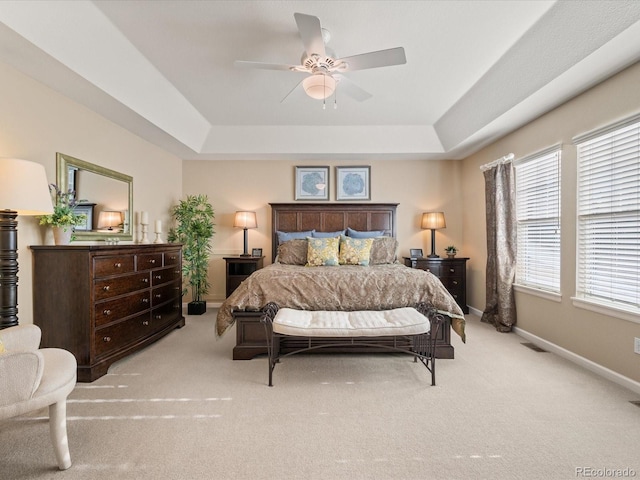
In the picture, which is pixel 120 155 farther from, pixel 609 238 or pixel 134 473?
pixel 609 238

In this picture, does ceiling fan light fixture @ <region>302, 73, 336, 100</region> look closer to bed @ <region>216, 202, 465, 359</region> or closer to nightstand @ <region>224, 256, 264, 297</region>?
bed @ <region>216, 202, 465, 359</region>

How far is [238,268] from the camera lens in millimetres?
5281

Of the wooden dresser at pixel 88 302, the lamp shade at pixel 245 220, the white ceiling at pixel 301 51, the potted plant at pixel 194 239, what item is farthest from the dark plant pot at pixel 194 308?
the white ceiling at pixel 301 51

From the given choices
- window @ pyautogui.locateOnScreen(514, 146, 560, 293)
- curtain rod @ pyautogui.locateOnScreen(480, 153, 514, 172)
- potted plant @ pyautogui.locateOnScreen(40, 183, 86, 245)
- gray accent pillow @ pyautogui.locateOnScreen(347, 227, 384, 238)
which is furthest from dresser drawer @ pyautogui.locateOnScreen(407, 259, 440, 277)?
potted plant @ pyautogui.locateOnScreen(40, 183, 86, 245)

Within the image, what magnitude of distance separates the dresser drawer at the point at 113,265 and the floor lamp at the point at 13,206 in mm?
524

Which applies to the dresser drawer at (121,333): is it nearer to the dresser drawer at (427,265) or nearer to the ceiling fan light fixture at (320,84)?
the ceiling fan light fixture at (320,84)

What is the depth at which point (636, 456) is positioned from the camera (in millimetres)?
1715

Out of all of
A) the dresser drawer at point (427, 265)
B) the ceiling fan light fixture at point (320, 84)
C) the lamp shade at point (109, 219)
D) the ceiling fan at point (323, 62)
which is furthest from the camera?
the dresser drawer at point (427, 265)

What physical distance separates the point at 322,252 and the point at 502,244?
2.36m

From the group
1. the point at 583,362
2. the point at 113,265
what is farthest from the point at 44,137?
the point at 583,362

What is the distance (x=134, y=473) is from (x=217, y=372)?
1.22m

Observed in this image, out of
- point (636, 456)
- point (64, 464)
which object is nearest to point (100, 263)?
point (64, 464)

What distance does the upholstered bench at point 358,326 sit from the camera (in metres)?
2.54

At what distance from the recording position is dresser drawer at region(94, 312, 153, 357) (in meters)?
2.76
